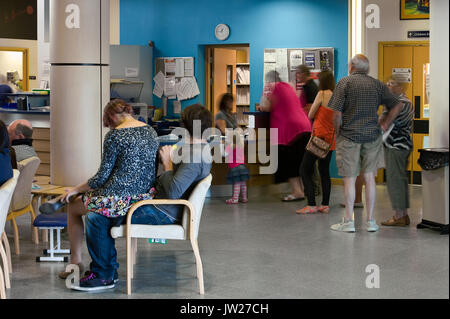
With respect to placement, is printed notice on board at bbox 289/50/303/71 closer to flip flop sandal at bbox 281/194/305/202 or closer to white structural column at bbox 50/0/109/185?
flip flop sandal at bbox 281/194/305/202

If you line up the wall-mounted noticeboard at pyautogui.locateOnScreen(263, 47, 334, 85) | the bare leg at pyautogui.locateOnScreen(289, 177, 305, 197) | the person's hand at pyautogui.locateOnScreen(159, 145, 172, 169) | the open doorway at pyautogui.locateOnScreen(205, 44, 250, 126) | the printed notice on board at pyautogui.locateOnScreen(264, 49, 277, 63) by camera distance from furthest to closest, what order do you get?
1. the open doorway at pyautogui.locateOnScreen(205, 44, 250, 126)
2. the printed notice on board at pyautogui.locateOnScreen(264, 49, 277, 63)
3. the wall-mounted noticeboard at pyautogui.locateOnScreen(263, 47, 334, 85)
4. the bare leg at pyautogui.locateOnScreen(289, 177, 305, 197)
5. the person's hand at pyautogui.locateOnScreen(159, 145, 172, 169)

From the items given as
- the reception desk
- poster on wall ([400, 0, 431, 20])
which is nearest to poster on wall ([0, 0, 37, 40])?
the reception desk

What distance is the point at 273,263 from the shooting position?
5512 mm

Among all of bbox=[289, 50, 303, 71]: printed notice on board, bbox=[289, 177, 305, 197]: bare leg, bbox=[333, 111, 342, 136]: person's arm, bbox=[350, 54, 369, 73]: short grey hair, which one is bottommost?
bbox=[289, 177, 305, 197]: bare leg

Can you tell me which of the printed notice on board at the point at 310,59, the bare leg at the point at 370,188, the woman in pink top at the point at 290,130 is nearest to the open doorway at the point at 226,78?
the printed notice on board at the point at 310,59

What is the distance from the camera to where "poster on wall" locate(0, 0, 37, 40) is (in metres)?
15.3

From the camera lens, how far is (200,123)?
4699 mm

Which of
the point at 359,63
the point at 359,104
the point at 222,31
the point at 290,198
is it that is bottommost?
the point at 290,198

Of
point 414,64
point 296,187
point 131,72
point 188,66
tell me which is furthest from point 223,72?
point 296,187

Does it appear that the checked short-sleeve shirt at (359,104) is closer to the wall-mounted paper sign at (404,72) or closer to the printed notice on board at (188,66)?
the wall-mounted paper sign at (404,72)

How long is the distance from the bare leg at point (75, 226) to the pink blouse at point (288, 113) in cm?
394

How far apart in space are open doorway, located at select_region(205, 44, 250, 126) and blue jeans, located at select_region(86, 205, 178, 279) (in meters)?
7.41

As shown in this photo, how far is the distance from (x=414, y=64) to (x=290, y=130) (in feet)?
8.30

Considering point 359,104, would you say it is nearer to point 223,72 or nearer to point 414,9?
point 414,9
